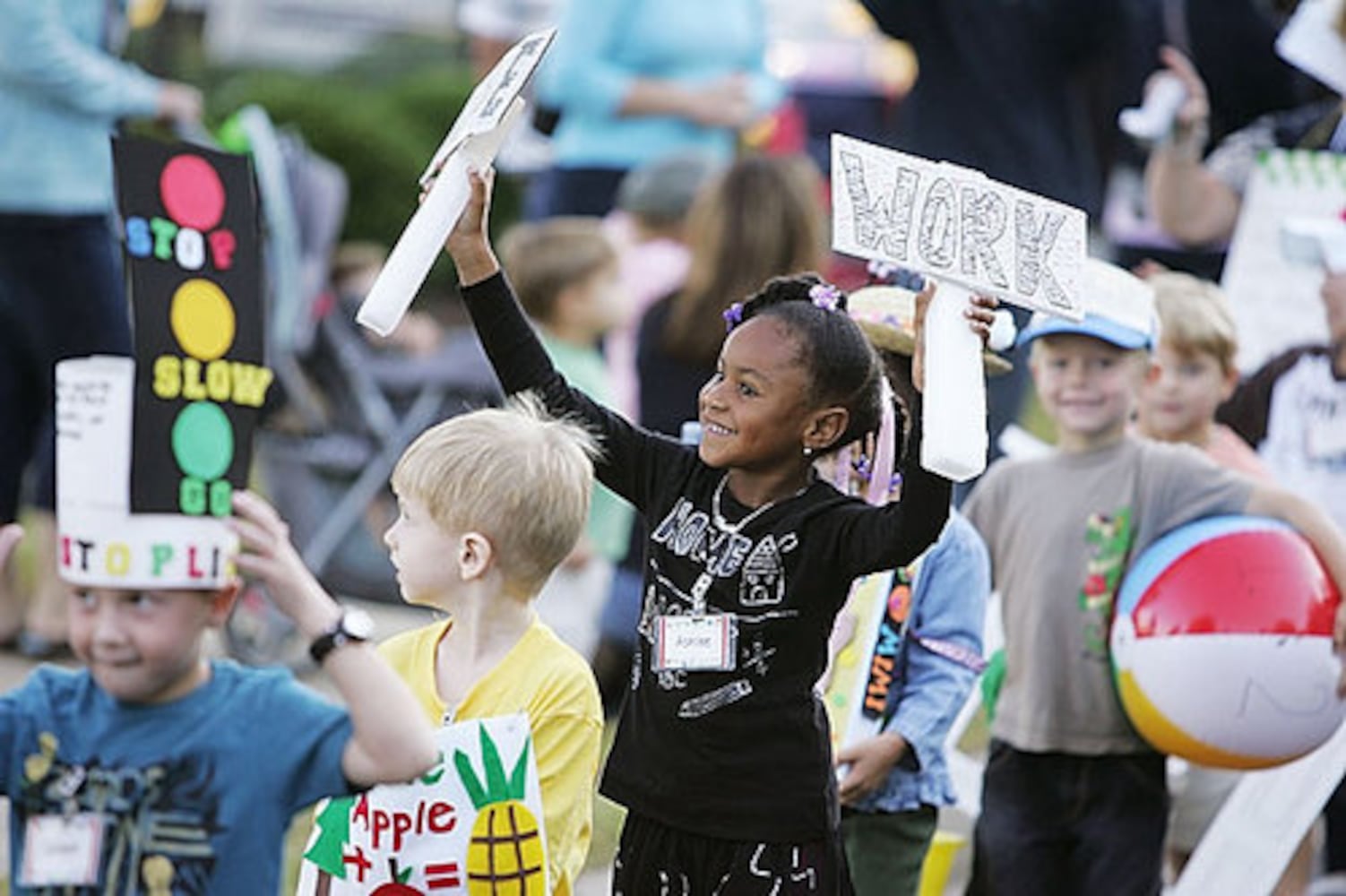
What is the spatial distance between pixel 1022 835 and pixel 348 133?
34.4 feet

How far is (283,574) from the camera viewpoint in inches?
130

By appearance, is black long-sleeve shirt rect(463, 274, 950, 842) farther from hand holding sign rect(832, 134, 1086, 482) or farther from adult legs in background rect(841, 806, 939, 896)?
adult legs in background rect(841, 806, 939, 896)

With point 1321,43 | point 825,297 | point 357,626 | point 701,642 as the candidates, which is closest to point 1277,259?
point 1321,43

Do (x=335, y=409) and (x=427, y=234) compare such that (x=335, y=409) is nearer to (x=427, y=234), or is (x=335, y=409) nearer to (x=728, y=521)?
(x=728, y=521)

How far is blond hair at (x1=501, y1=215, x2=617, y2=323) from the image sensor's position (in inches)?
297

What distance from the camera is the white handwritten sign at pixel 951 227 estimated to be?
360 cm

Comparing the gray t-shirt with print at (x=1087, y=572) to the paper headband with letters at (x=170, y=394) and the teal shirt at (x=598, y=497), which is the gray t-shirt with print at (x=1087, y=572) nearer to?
the paper headband with letters at (x=170, y=394)

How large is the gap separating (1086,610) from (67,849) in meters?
2.26

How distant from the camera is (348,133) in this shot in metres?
15.1

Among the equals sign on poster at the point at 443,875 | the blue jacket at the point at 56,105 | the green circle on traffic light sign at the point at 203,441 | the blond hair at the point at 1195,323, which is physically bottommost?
the equals sign on poster at the point at 443,875

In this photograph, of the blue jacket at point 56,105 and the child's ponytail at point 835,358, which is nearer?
the child's ponytail at point 835,358

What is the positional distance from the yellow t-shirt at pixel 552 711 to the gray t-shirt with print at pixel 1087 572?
1.32 meters

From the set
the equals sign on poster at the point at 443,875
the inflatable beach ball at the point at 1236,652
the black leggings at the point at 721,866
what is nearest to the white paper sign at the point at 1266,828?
the inflatable beach ball at the point at 1236,652

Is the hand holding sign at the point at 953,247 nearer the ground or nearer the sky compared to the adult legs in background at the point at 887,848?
nearer the sky
